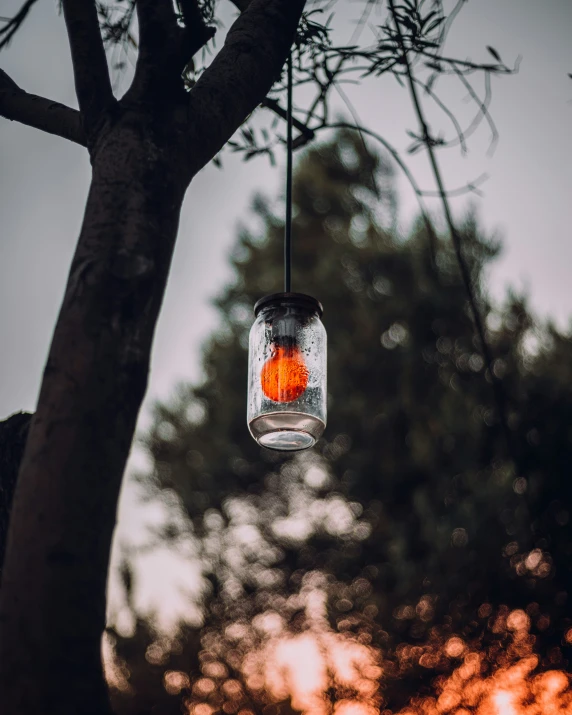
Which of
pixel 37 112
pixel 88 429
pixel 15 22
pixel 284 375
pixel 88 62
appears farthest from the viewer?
pixel 15 22

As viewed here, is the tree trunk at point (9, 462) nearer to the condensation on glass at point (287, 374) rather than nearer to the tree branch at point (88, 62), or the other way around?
the condensation on glass at point (287, 374)

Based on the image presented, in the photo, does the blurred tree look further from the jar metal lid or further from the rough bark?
the rough bark

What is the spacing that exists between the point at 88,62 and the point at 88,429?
81 centimetres

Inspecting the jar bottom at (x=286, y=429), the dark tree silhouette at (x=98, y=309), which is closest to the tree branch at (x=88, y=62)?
the dark tree silhouette at (x=98, y=309)

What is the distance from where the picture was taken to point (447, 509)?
8.22 meters

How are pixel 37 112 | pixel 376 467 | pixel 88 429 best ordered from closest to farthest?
pixel 88 429 → pixel 37 112 → pixel 376 467

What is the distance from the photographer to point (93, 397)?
2.98 ft

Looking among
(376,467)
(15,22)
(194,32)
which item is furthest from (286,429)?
(376,467)

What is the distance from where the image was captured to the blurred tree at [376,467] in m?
7.66

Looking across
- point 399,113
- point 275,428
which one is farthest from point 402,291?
point 275,428

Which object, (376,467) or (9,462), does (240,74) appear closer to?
(9,462)

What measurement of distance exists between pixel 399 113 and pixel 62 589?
4.22m

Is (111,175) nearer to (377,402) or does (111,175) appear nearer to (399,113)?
(399,113)

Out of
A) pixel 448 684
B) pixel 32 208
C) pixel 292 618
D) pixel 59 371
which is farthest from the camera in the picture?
pixel 292 618
